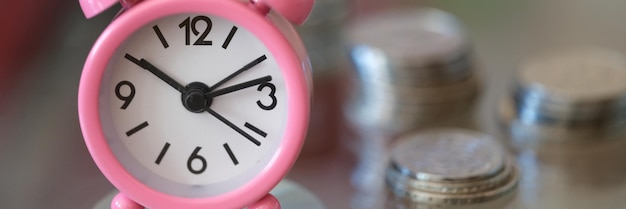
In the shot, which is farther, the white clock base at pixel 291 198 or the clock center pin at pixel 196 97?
the white clock base at pixel 291 198

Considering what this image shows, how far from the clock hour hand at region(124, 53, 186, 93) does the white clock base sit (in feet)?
0.54

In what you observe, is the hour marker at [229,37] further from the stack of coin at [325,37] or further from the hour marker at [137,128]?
the stack of coin at [325,37]

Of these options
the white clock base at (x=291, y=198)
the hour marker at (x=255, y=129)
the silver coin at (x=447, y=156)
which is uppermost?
the hour marker at (x=255, y=129)

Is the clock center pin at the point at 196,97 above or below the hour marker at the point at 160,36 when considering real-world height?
below

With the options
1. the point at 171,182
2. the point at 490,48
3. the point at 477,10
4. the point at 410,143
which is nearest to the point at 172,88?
the point at 171,182

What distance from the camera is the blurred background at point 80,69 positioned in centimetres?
72

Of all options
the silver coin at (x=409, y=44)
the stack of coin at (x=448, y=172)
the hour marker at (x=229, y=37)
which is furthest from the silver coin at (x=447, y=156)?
the hour marker at (x=229, y=37)

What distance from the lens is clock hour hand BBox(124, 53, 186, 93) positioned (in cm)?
53

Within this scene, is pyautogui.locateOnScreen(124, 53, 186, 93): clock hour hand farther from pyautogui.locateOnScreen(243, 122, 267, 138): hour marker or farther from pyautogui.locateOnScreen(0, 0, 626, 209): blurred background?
pyautogui.locateOnScreen(0, 0, 626, 209): blurred background

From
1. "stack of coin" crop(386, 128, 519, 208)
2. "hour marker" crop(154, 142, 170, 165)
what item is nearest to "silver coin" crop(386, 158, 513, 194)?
"stack of coin" crop(386, 128, 519, 208)

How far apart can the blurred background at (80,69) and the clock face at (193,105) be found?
15 cm

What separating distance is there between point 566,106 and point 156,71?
41cm

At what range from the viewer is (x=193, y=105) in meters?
0.54

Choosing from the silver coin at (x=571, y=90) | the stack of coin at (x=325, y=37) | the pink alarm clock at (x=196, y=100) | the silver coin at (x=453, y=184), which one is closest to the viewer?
the pink alarm clock at (x=196, y=100)
